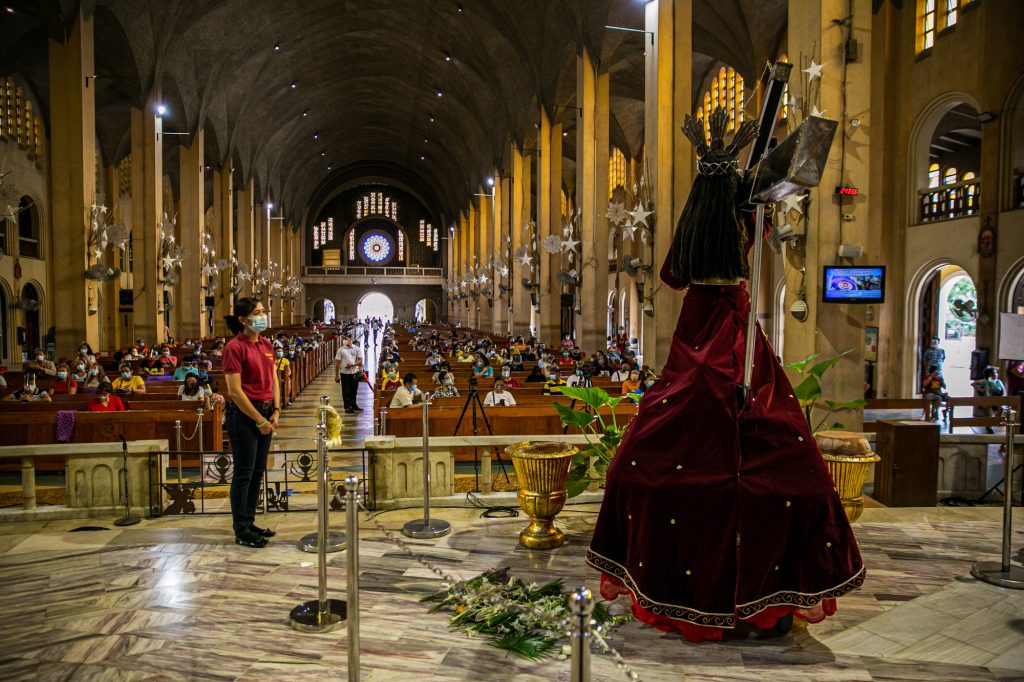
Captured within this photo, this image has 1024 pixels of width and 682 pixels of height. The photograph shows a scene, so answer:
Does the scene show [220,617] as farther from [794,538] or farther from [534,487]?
[794,538]

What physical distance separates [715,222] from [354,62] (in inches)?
1348

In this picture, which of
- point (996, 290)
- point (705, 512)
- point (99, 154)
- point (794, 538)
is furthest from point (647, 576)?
point (99, 154)

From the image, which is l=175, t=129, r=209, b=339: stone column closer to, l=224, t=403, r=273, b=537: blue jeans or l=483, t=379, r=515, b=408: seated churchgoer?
l=483, t=379, r=515, b=408: seated churchgoer

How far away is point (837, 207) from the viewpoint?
8125 millimetres

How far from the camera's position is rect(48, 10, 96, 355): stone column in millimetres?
15391

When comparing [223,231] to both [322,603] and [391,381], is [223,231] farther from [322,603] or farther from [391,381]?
[322,603]

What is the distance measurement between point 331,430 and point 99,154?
3140 cm

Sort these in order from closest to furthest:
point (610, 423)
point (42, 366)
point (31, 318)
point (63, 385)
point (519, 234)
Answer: point (610, 423) → point (63, 385) → point (42, 366) → point (31, 318) → point (519, 234)

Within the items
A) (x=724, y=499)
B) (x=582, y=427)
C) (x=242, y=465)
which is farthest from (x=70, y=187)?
(x=724, y=499)

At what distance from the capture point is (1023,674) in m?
3.04

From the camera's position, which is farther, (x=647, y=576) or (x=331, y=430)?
(x=331, y=430)

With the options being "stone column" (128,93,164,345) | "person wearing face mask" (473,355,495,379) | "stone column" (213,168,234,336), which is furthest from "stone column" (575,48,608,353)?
"stone column" (213,168,234,336)

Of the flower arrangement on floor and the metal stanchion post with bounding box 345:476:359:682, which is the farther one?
the flower arrangement on floor

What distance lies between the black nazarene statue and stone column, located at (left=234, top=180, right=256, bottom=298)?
111 feet
